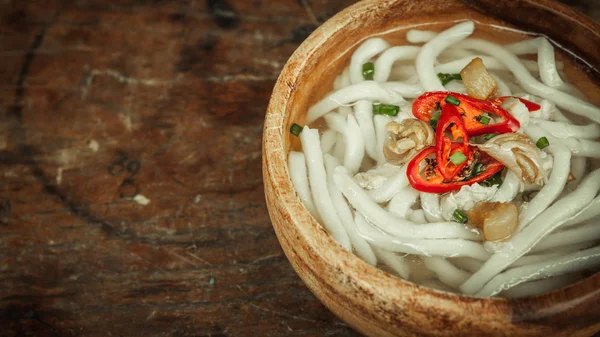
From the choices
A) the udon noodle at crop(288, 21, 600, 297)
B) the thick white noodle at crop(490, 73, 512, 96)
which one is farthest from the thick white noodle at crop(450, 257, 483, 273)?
the thick white noodle at crop(490, 73, 512, 96)

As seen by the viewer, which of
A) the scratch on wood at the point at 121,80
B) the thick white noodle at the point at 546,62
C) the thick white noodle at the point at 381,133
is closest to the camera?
the thick white noodle at the point at 381,133

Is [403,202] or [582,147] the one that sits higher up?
[582,147]

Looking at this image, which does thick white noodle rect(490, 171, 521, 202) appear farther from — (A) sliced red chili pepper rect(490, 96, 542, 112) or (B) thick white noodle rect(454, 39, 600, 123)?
(B) thick white noodle rect(454, 39, 600, 123)

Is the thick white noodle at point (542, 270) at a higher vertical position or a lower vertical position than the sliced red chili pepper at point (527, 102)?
lower

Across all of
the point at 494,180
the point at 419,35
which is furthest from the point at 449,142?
the point at 419,35

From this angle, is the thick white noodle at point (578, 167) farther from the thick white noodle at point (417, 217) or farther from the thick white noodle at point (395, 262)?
the thick white noodle at point (395, 262)

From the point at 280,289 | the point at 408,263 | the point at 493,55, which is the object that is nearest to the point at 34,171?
the point at 280,289

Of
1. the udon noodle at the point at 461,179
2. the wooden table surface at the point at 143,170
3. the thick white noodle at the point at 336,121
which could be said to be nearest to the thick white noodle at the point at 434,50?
the udon noodle at the point at 461,179

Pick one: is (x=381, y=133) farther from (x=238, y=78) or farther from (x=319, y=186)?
(x=238, y=78)
